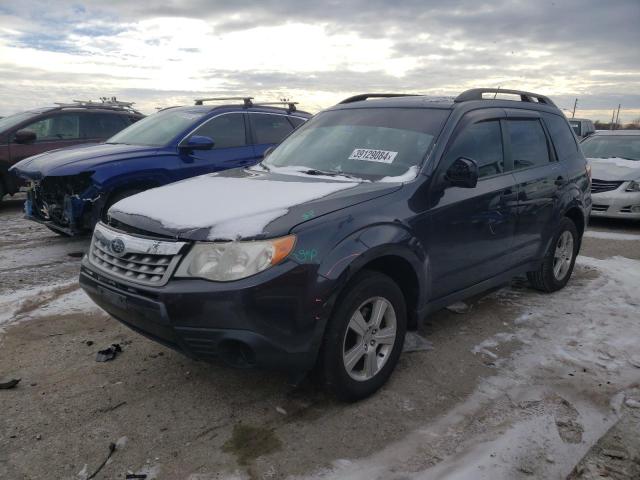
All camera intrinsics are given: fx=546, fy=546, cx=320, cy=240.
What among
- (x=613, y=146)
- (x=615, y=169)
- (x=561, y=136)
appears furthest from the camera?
(x=613, y=146)

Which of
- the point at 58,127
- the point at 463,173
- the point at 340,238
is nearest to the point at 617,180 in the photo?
the point at 463,173

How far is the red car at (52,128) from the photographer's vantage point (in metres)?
9.12

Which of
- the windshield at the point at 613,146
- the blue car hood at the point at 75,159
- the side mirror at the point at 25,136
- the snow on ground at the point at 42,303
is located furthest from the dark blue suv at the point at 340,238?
the windshield at the point at 613,146

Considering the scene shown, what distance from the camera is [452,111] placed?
154 inches

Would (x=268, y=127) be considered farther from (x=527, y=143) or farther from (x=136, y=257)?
(x=136, y=257)

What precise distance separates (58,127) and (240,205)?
25.8 feet

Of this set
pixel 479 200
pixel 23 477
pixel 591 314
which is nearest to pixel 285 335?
pixel 23 477

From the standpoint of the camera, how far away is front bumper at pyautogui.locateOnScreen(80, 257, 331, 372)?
267 centimetres

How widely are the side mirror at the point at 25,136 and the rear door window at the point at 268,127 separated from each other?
13.2 feet

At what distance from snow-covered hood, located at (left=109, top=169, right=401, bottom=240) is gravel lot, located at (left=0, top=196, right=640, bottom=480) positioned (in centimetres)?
89

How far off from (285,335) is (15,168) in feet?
18.3

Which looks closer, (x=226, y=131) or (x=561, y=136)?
(x=561, y=136)

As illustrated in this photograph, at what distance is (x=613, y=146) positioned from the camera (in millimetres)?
10430

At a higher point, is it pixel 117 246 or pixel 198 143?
pixel 198 143
